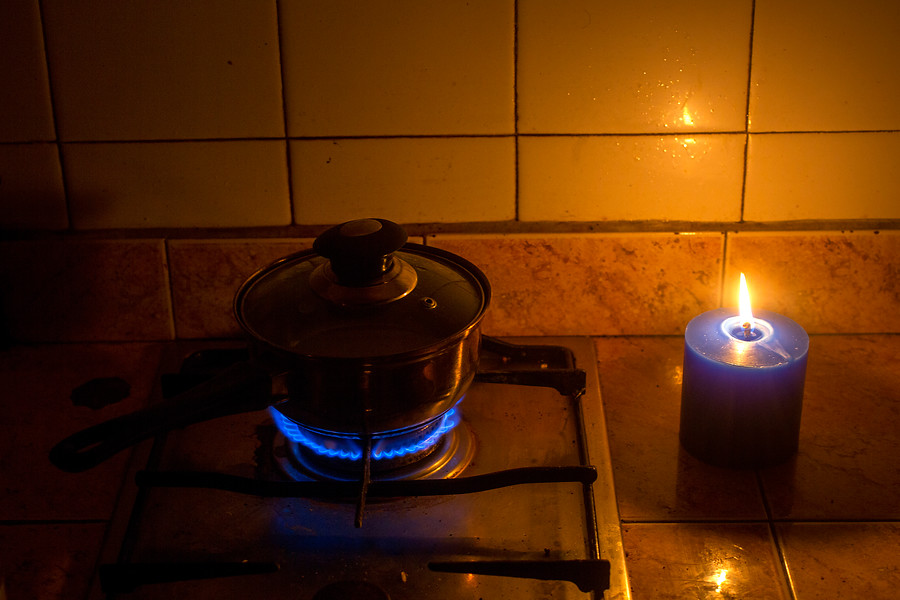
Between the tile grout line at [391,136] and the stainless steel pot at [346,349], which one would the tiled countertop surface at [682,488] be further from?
the tile grout line at [391,136]

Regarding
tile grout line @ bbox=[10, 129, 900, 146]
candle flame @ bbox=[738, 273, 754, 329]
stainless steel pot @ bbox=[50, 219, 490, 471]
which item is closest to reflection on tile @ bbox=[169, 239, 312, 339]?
tile grout line @ bbox=[10, 129, 900, 146]

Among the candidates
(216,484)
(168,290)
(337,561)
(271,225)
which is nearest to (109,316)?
(168,290)

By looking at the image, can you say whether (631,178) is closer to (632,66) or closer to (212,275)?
(632,66)

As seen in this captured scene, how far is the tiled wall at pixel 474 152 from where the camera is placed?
2.80ft

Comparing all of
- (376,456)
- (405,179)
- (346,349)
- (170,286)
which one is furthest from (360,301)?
(170,286)

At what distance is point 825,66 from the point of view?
33.8 inches

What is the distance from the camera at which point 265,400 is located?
2.03 feet

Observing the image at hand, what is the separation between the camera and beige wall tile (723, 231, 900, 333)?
92 cm

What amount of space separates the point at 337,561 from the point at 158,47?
556 mm

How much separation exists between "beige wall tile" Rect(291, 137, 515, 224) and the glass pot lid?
0.69 ft

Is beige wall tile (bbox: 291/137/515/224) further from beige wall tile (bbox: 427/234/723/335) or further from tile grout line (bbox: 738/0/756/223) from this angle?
tile grout line (bbox: 738/0/756/223)

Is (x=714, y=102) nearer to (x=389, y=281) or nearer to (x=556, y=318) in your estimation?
(x=556, y=318)

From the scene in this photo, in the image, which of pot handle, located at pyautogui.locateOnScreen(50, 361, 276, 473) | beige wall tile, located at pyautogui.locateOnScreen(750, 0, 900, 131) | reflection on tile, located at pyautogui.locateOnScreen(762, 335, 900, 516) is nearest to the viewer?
pot handle, located at pyautogui.locateOnScreen(50, 361, 276, 473)

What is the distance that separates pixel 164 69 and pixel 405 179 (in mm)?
276
